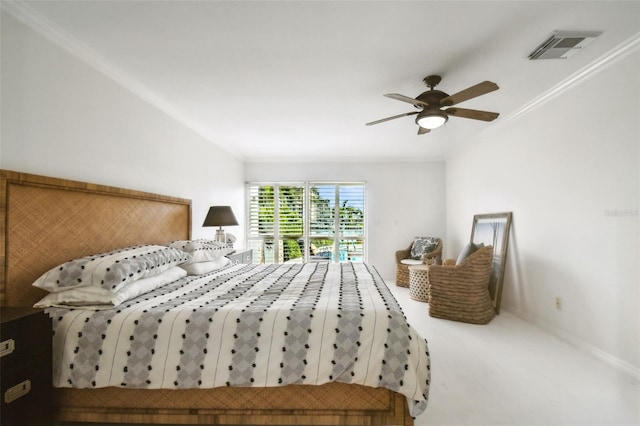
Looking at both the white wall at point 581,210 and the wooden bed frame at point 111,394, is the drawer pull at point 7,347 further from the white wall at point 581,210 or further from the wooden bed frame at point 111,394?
the white wall at point 581,210

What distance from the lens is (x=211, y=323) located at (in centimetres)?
146

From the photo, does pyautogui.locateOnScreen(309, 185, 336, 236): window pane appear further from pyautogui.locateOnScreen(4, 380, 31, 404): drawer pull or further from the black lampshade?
pyautogui.locateOnScreen(4, 380, 31, 404): drawer pull

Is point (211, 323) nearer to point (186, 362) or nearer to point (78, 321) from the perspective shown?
point (186, 362)

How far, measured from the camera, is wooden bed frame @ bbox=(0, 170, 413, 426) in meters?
1.46

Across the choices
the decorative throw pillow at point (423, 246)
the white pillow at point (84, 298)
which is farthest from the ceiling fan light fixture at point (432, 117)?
the decorative throw pillow at point (423, 246)

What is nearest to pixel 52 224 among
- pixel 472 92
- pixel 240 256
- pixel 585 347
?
pixel 240 256

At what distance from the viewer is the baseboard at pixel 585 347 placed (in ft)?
6.92

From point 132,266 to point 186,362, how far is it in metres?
0.73

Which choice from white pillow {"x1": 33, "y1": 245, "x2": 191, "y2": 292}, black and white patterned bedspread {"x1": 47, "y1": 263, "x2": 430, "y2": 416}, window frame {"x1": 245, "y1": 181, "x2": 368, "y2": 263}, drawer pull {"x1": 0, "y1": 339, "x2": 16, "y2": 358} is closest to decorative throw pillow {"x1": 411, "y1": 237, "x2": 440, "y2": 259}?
window frame {"x1": 245, "y1": 181, "x2": 368, "y2": 263}

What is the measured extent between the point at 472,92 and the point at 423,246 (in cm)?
347

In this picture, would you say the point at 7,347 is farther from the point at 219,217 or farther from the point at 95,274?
the point at 219,217

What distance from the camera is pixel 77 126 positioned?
2.06 metres

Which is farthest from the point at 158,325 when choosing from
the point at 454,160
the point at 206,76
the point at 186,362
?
the point at 454,160

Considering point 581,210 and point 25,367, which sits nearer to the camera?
point 25,367
